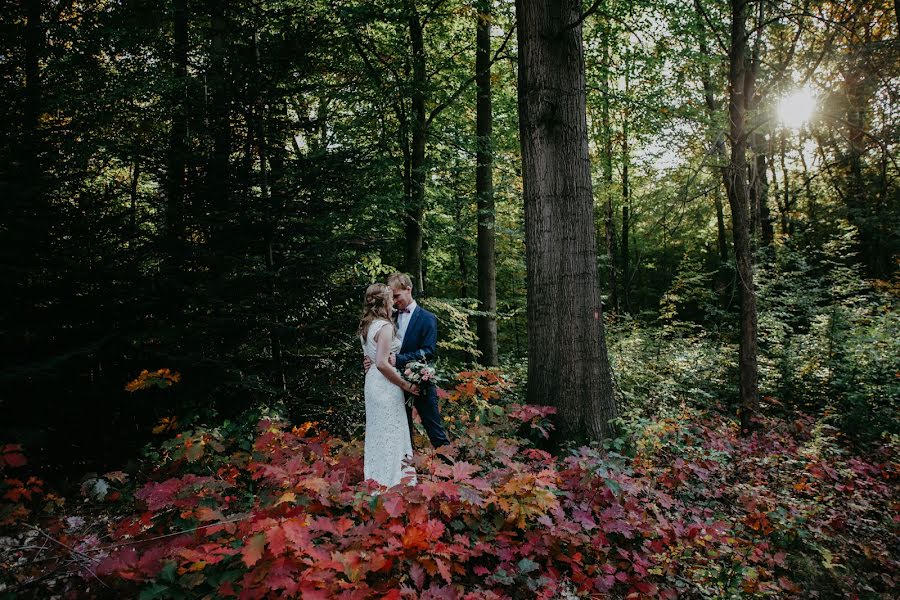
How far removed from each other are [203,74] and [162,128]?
1861 mm

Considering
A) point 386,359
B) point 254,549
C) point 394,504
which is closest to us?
point 254,549

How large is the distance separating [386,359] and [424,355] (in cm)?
44

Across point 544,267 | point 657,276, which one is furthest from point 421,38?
point 657,276

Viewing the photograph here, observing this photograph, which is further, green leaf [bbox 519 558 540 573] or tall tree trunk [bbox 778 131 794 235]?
tall tree trunk [bbox 778 131 794 235]

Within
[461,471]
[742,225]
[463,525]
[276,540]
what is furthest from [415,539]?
[742,225]

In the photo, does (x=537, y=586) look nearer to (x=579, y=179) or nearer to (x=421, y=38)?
(x=579, y=179)

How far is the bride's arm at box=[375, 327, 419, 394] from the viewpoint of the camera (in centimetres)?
393

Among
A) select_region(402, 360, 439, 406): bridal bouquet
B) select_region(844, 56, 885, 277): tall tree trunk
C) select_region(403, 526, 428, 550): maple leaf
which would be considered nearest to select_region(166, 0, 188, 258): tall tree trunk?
select_region(402, 360, 439, 406): bridal bouquet

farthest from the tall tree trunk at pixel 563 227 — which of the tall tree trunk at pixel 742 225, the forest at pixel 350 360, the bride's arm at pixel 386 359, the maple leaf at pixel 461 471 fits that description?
the tall tree trunk at pixel 742 225

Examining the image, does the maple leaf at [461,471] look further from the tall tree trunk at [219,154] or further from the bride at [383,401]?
the tall tree trunk at [219,154]

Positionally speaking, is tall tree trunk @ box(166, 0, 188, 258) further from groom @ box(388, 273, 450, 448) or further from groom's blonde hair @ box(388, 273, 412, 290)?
groom @ box(388, 273, 450, 448)

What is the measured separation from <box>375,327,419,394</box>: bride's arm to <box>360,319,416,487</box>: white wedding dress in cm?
3

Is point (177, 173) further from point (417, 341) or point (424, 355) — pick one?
point (424, 355)

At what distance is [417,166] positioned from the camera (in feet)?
33.1
